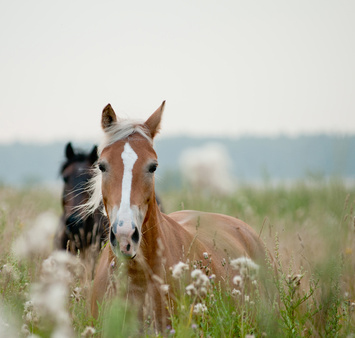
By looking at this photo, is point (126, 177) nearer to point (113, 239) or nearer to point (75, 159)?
point (113, 239)

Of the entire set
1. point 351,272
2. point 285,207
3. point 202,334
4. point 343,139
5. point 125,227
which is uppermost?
point 343,139

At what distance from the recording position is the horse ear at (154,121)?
416cm

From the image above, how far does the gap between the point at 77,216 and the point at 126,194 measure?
3040 millimetres

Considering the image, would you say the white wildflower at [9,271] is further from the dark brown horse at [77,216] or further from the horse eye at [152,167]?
the dark brown horse at [77,216]

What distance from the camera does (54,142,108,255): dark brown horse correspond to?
21.0 ft

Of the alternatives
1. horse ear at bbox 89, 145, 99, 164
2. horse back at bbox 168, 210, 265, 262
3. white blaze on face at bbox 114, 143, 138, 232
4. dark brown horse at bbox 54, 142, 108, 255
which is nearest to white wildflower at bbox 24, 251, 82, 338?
white blaze on face at bbox 114, 143, 138, 232

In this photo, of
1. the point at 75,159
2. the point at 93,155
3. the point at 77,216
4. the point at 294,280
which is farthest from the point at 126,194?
the point at 75,159

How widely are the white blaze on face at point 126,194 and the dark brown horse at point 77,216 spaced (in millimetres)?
2692

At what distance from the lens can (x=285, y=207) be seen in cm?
1261

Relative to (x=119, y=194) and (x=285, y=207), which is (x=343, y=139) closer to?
(x=119, y=194)

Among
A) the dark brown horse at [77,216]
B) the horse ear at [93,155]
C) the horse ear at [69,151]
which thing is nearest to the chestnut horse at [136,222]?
the dark brown horse at [77,216]

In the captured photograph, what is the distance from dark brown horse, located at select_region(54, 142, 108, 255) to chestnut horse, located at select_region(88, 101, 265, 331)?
2.26 meters

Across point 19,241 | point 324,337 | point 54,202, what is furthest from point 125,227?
point 54,202

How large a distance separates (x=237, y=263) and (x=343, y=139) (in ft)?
4.07
